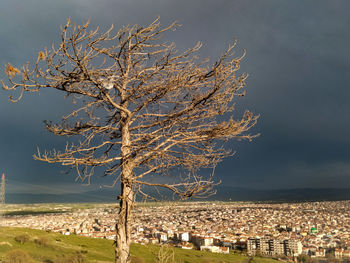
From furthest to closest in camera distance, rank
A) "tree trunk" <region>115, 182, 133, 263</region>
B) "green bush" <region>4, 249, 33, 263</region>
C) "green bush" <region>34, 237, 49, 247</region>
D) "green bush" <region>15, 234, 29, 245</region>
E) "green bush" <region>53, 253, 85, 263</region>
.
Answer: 1. "green bush" <region>15, 234, 29, 245</region>
2. "green bush" <region>34, 237, 49, 247</region>
3. "green bush" <region>53, 253, 85, 263</region>
4. "green bush" <region>4, 249, 33, 263</region>
5. "tree trunk" <region>115, 182, 133, 263</region>

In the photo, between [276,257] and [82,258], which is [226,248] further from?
[82,258]

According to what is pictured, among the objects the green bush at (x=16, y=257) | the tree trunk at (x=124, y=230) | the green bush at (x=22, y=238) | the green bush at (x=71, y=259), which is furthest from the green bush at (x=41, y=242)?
the tree trunk at (x=124, y=230)

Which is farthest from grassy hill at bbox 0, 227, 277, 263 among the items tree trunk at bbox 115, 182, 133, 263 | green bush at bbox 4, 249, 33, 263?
tree trunk at bbox 115, 182, 133, 263

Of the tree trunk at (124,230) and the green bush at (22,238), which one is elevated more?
the tree trunk at (124,230)

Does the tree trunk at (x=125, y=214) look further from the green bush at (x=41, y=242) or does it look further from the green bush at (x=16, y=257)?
the green bush at (x=41, y=242)

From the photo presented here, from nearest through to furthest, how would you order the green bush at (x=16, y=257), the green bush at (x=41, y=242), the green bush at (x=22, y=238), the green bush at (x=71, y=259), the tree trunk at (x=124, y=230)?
the tree trunk at (x=124, y=230), the green bush at (x=16, y=257), the green bush at (x=71, y=259), the green bush at (x=41, y=242), the green bush at (x=22, y=238)

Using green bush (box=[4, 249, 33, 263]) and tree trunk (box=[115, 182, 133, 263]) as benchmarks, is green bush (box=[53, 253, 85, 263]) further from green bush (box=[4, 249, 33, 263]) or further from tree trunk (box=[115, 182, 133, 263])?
tree trunk (box=[115, 182, 133, 263])

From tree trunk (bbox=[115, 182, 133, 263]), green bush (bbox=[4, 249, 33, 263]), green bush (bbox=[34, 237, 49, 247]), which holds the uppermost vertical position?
tree trunk (bbox=[115, 182, 133, 263])

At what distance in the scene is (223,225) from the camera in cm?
5044

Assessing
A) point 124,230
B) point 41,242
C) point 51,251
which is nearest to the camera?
point 124,230


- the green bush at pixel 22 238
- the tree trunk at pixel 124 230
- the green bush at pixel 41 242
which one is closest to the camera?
the tree trunk at pixel 124 230

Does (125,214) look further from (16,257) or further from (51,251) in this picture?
(51,251)

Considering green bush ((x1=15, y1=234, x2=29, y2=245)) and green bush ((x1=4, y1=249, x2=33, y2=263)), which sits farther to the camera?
green bush ((x1=15, y1=234, x2=29, y2=245))

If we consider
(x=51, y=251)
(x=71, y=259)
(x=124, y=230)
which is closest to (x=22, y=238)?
(x=51, y=251)
